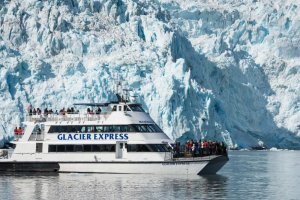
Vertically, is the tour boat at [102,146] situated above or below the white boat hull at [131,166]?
above

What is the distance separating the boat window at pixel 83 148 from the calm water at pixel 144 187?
1.45 metres

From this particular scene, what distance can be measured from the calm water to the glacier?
33.9 meters

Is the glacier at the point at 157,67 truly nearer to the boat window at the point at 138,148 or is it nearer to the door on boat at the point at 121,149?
the door on boat at the point at 121,149

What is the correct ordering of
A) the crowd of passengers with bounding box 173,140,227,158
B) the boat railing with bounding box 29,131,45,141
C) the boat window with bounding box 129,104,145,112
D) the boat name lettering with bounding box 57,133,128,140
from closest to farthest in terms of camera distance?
the boat name lettering with bounding box 57,133,128,140, the crowd of passengers with bounding box 173,140,227,158, the boat window with bounding box 129,104,145,112, the boat railing with bounding box 29,131,45,141

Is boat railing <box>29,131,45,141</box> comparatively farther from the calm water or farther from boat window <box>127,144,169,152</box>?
boat window <box>127,144,169,152</box>

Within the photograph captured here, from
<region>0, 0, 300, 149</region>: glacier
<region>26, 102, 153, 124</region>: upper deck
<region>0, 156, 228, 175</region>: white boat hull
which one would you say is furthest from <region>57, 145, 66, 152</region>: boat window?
<region>0, 0, 300, 149</region>: glacier

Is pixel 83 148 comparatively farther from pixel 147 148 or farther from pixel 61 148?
pixel 147 148

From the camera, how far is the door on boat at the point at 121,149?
39.7 metres

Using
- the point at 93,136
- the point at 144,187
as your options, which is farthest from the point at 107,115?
the point at 144,187

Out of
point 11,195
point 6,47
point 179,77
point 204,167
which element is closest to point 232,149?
point 179,77

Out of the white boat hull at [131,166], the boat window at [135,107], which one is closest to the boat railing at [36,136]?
the white boat hull at [131,166]

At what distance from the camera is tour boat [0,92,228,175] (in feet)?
129

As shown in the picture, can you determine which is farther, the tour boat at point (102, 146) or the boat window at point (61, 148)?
the boat window at point (61, 148)

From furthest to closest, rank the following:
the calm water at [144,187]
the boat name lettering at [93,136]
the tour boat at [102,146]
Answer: the boat name lettering at [93,136] → the tour boat at [102,146] → the calm water at [144,187]
